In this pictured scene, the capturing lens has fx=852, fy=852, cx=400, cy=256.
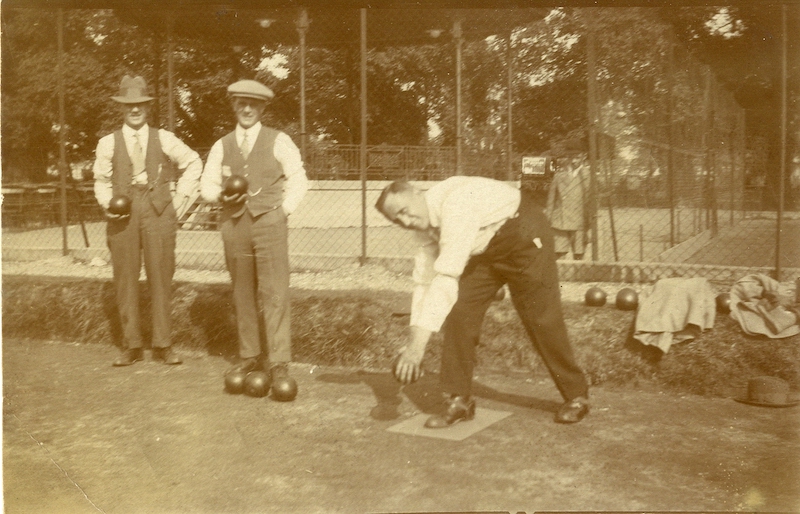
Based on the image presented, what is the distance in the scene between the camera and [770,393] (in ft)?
18.2

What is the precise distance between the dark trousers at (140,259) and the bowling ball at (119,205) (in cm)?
12

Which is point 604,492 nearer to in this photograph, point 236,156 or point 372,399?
point 372,399

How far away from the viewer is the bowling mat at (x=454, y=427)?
16.2 ft

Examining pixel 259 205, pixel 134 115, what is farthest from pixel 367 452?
pixel 134 115

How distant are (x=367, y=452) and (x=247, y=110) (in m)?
2.68

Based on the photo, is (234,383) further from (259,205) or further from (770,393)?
(770,393)

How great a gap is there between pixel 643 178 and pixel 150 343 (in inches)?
292

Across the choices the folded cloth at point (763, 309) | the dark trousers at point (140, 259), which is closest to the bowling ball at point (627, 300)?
the folded cloth at point (763, 309)

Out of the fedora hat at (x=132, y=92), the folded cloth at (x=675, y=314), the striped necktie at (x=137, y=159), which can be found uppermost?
the fedora hat at (x=132, y=92)

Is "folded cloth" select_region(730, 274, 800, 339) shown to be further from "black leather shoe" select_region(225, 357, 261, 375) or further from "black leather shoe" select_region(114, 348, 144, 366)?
"black leather shoe" select_region(114, 348, 144, 366)

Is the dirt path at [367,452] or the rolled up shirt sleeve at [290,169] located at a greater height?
the rolled up shirt sleeve at [290,169]

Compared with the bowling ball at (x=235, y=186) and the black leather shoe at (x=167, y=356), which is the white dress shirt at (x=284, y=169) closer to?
the bowling ball at (x=235, y=186)

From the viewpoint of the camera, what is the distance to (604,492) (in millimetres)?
3984

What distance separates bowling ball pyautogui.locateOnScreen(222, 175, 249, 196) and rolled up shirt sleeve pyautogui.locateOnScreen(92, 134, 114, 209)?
1.35 m
